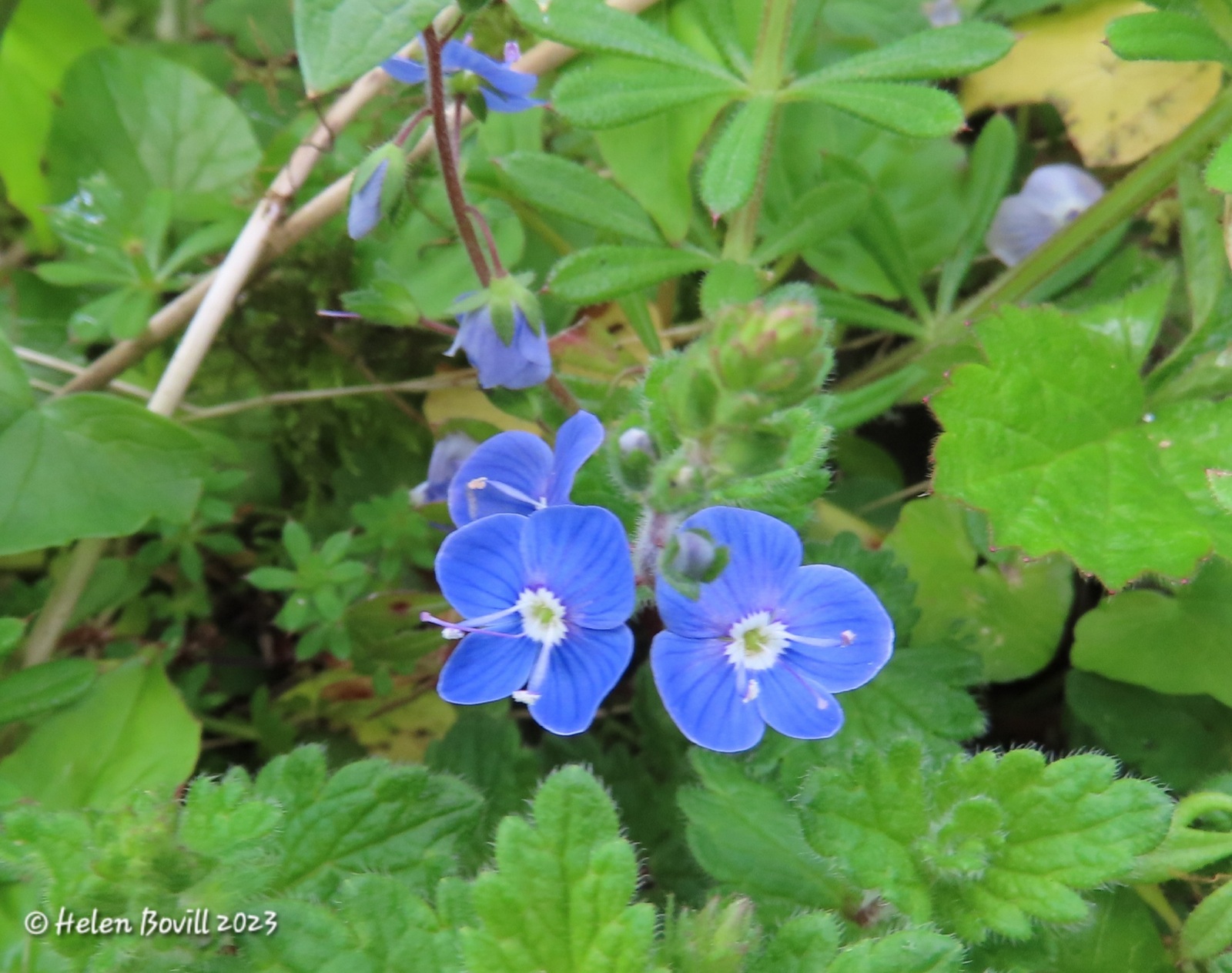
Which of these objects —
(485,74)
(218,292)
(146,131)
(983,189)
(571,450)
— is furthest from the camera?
(146,131)

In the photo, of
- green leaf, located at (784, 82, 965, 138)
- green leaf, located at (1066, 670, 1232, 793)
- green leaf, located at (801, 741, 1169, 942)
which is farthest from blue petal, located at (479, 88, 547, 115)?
green leaf, located at (1066, 670, 1232, 793)

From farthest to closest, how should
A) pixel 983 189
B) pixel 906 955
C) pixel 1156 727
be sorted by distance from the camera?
1. pixel 983 189
2. pixel 1156 727
3. pixel 906 955

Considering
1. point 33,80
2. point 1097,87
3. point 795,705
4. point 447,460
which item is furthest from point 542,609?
point 33,80

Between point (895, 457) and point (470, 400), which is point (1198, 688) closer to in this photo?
point (895, 457)

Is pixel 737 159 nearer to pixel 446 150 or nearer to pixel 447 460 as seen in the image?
pixel 446 150

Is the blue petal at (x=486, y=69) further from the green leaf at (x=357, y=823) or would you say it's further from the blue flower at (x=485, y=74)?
the green leaf at (x=357, y=823)

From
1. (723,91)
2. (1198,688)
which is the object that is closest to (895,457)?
(1198,688)
